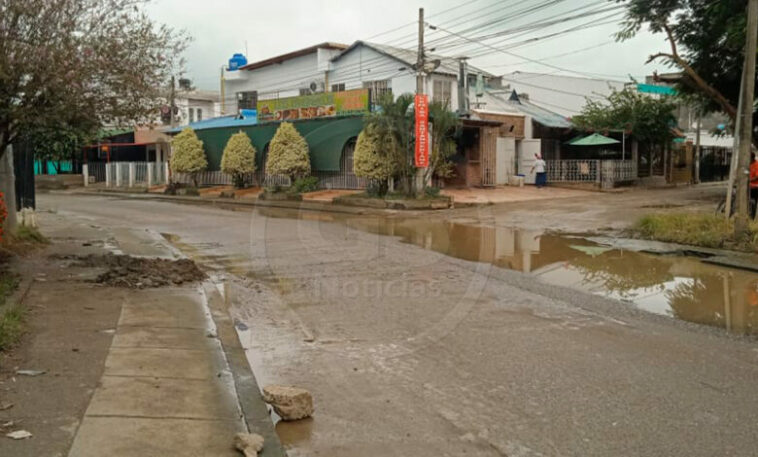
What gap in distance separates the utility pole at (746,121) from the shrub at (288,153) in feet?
64.2

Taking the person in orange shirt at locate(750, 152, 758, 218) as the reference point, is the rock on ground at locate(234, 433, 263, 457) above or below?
below

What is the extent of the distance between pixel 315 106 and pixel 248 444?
2725cm

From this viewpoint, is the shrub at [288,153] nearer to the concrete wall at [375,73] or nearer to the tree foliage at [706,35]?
the concrete wall at [375,73]

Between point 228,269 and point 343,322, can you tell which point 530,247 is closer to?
point 228,269

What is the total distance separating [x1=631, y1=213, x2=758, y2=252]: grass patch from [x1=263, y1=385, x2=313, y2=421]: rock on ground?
10.4 metres

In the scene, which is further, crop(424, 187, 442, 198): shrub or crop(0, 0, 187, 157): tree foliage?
crop(424, 187, 442, 198): shrub

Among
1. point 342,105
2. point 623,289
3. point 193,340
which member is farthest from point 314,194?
point 193,340

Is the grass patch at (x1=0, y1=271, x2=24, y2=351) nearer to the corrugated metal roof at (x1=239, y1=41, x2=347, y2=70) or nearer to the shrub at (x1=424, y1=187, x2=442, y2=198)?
the shrub at (x1=424, y1=187, x2=442, y2=198)

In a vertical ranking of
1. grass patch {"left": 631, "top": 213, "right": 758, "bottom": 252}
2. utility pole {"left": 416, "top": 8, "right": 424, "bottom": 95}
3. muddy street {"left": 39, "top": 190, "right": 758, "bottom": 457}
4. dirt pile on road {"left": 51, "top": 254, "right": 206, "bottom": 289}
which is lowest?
muddy street {"left": 39, "top": 190, "right": 758, "bottom": 457}

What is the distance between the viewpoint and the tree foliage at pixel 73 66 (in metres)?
7.53

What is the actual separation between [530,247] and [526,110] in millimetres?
24006

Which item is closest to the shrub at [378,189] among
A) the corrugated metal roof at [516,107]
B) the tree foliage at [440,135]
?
the tree foliage at [440,135]

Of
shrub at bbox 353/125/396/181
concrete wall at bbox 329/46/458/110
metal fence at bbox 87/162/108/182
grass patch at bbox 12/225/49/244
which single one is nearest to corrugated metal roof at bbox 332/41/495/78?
concrete wall at bbox 329/46/458/110

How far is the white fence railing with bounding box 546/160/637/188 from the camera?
31.7 meters
